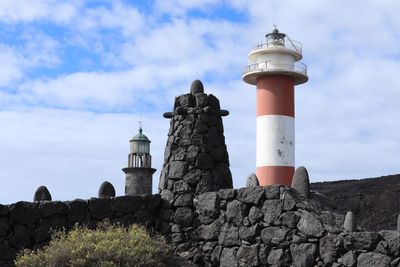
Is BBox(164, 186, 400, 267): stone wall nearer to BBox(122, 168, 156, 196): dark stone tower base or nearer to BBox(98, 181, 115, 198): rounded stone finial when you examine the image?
BBox(98, 181, 115, 198): rounded stone finial

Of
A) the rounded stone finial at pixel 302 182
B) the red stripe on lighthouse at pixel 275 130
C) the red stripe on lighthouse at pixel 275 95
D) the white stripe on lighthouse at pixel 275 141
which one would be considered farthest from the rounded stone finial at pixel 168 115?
the red stripe on lighthouse at pixel 275 95

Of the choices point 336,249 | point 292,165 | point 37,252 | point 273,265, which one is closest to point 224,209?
point 273,265

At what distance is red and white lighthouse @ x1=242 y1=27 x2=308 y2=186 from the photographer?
77.9ft

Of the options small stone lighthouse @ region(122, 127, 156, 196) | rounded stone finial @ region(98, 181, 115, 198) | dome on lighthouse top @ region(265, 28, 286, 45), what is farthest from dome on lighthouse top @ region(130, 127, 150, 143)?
rounded stone finial @ region(98, 181, 115, 198)

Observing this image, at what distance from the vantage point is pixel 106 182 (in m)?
13.2

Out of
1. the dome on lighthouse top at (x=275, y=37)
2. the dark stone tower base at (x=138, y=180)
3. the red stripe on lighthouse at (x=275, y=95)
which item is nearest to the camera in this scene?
the dark stone tower base at (x=138, y=180)

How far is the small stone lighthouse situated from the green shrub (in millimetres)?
11588

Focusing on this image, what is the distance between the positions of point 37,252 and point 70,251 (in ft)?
2.75

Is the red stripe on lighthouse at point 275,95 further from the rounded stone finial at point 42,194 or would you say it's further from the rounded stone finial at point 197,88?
the rounded stone finial at point 42,194

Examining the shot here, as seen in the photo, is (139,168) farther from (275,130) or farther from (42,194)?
(42,194)

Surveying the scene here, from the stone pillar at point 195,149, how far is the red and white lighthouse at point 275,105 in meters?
10.9

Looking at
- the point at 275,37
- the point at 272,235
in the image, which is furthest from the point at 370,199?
the point at 272,235

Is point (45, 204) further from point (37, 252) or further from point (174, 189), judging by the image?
point (174, 189)

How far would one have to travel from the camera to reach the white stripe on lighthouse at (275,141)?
→ 23.9 metres
